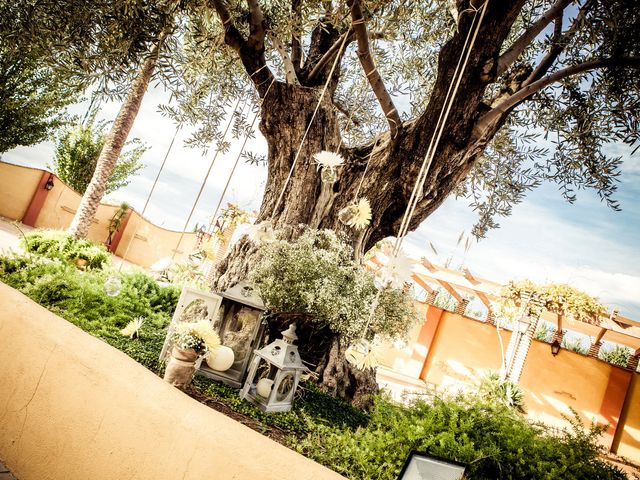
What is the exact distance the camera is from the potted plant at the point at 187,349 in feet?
7.00

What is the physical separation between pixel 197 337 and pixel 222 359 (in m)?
0.48

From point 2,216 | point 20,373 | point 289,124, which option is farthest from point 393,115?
point 2,216

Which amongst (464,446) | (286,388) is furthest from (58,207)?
(464,446)

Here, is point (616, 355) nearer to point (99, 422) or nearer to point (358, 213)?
point (358, 213)

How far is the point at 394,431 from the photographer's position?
194cm

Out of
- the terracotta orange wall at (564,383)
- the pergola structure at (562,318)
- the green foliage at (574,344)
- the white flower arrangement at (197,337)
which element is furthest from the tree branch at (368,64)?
the green foliage at (574,344)

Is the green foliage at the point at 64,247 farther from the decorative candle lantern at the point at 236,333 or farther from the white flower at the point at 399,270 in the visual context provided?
the white flower at the point at 399,270

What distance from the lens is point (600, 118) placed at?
3619 mm

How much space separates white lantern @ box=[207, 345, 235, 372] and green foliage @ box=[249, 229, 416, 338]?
1.54 feet

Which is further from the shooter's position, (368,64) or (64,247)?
(64,247)

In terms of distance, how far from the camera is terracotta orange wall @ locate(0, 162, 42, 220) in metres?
13.1

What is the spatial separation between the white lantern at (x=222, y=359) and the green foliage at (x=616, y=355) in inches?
627

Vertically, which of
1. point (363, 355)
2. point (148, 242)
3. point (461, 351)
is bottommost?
point (148, 242)

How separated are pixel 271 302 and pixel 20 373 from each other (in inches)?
68.0
